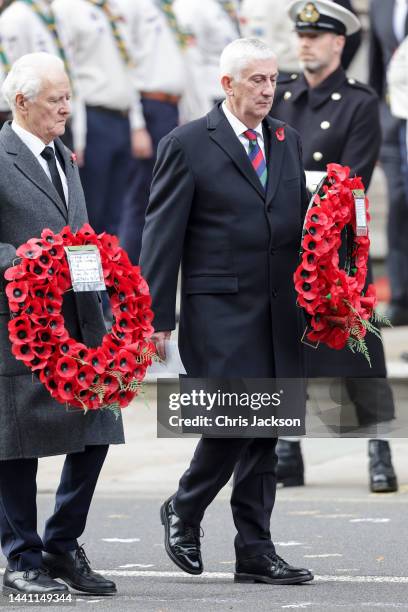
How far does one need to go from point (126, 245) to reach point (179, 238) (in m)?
6.02

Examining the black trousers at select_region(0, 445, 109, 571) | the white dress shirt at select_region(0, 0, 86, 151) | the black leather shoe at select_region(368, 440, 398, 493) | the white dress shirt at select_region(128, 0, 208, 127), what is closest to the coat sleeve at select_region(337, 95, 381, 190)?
the black leather shoe at select_region(368, 440, 398, 493)

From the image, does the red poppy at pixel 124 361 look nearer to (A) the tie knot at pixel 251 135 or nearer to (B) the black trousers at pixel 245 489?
(B) the black trousers at pixel 245 489

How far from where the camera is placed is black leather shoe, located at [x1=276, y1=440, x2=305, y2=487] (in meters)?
10.6

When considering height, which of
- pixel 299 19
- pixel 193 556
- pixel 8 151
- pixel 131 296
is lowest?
pixel 193 556

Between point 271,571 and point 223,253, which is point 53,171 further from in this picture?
point 271,571

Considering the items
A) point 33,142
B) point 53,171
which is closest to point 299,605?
point 53,171

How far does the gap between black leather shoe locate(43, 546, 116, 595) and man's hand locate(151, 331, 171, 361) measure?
2.56 feet

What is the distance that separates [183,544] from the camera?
27.2 ft

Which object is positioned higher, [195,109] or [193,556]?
[195,109]

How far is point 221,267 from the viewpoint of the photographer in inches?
320

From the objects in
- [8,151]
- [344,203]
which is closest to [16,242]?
[8,151]

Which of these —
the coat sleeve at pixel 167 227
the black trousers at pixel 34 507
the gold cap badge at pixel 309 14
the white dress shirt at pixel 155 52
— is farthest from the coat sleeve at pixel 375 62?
the black trousers at pixel 34 507

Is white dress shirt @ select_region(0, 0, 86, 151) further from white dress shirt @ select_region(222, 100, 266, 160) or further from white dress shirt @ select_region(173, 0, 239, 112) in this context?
white dress shirt @ select_region(222, 100, 266, 160)

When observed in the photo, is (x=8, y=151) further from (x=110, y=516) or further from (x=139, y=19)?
(x=139, y=19)
